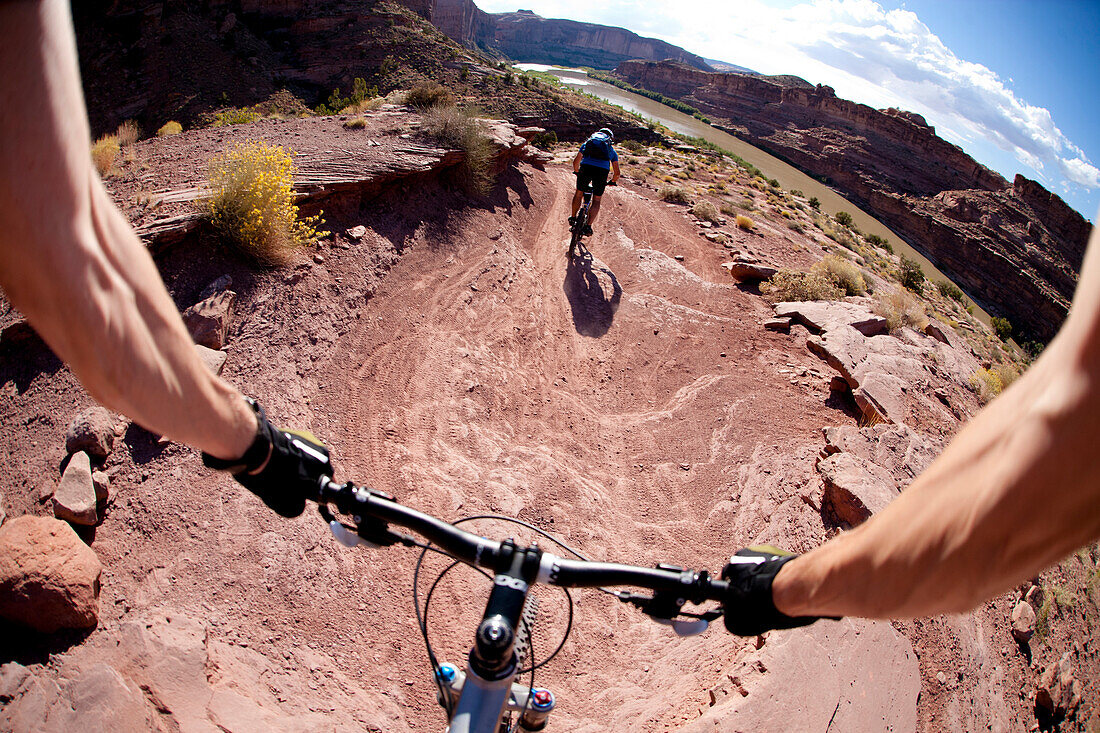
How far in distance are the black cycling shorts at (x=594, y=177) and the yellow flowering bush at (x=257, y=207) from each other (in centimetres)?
458

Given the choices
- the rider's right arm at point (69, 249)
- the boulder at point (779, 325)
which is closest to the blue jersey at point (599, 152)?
the boulder at point (779, 325)

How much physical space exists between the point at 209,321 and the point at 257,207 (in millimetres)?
1406

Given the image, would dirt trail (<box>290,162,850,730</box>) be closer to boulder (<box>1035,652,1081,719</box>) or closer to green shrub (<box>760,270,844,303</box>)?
green shrub (<box>760,270,844,303</box>)

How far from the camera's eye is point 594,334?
7.25 meters

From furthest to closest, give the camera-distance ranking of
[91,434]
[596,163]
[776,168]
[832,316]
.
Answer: [776,168] < [596,163] < [832,316] < [91,434]

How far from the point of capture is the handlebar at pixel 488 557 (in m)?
1.38

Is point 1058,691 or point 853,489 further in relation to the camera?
point 853,489

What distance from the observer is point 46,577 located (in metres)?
2.64

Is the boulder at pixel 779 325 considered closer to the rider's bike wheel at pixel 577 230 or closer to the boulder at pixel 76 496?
the rider's bike wheel at pixel 577 230

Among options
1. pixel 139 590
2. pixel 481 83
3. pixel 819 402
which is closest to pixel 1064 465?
pixel 139 590

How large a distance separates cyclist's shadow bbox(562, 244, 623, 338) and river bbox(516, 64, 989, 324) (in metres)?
34.1

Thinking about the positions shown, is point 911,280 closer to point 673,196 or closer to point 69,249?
point 673,196

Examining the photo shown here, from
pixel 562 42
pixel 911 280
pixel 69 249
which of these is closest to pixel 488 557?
pixel 69 249

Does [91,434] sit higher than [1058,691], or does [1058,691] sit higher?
[1058,691]
